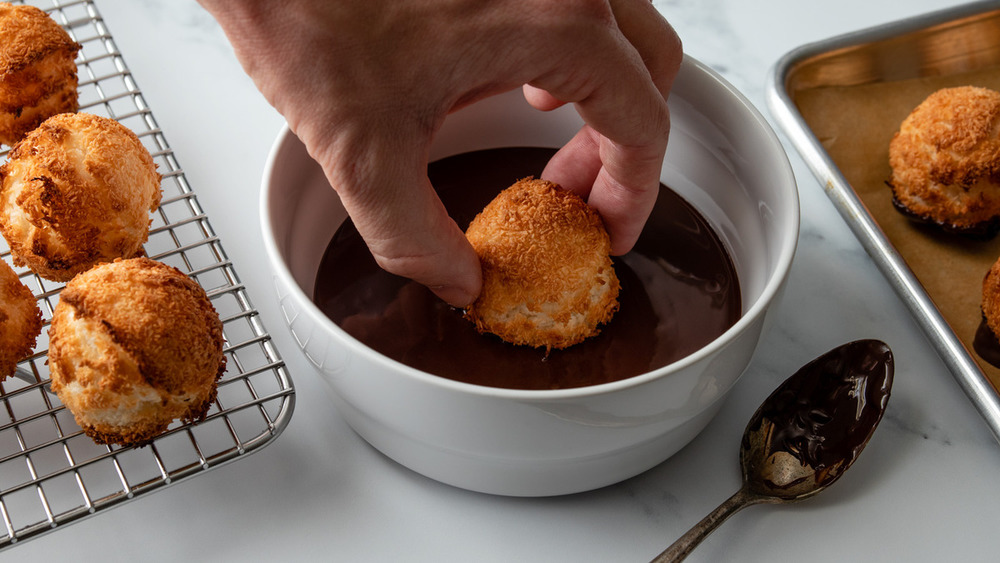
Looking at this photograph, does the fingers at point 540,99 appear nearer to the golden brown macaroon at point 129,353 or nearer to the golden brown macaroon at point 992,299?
the golden brown macaroon at point 129,353

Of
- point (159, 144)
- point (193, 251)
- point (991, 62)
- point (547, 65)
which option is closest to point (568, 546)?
point (547, 65)

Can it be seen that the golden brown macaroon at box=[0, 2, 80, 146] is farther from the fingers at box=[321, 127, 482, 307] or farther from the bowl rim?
the fingers at box=[321, 127, 482, 307]

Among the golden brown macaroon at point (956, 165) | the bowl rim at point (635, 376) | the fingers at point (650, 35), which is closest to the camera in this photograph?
the bowl rim at point (635, 376)

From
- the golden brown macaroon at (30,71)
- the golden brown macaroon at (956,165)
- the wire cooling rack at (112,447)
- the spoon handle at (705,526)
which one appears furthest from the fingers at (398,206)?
the golden brown macaroon at (956,165)

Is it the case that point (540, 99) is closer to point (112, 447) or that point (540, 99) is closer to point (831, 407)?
point (831, 407)

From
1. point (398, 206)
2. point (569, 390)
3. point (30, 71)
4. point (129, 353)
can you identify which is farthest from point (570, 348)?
point (30, 71)
